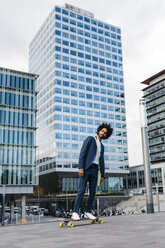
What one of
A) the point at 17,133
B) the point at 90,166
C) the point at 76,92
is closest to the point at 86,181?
the point at 90,166

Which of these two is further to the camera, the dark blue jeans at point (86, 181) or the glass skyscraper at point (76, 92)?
the glass skyscraper at point (76, 92)

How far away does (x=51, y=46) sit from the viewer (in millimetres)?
88750

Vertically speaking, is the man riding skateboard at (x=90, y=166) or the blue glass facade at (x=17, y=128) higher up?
the blue glass facade at (x=17, y=128)

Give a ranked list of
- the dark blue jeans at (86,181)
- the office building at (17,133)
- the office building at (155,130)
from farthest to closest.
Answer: the office building at (155,130)
the office building at (17,133)
the dark blue jeans at (86,181)

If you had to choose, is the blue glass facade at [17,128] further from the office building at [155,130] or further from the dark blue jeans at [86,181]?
the office building at [155,130]

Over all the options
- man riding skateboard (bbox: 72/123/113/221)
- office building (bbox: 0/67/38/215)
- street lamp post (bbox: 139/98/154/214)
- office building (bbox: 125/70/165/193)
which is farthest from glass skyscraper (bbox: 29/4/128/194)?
→ man riding skateboard (bbox: 72/123/113/221)

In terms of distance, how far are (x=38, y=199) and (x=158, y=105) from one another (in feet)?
164

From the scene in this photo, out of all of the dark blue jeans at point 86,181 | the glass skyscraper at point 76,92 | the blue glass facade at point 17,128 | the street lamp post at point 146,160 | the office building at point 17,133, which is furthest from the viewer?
the glass skyscraper at point 76,92

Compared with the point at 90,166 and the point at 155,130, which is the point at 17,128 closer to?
the point at 90,166

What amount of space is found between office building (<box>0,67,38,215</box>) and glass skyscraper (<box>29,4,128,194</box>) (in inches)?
1129

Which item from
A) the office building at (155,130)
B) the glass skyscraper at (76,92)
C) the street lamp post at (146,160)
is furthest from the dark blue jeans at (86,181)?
the office building at (155,130)

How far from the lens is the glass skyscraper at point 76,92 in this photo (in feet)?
265

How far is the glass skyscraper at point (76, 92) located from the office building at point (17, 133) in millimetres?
28674

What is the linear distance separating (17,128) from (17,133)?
2.96 feet
